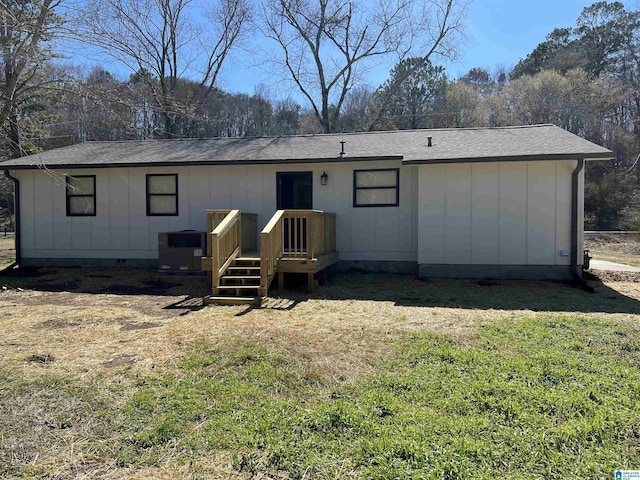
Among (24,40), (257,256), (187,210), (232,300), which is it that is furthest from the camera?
(187,210)

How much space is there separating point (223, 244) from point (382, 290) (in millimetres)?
3004

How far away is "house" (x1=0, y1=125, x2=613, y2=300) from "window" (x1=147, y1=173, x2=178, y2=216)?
0.03m

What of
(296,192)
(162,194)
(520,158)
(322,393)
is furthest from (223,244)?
(520,158)

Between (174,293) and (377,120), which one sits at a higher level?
(377,120)

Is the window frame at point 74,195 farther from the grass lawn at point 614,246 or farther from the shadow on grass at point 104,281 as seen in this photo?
the grass lawn at point 614,246

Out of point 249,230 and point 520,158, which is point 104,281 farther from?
point 520,158

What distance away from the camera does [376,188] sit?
9906mm

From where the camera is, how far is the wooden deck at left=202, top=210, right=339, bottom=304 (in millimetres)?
7359

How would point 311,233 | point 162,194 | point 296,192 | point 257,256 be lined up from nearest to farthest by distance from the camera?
point 311,233, point 257,256, point 162,194, point 296,192

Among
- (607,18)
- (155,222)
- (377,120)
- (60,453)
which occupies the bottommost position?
(60,453)

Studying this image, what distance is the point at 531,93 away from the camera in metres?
25.5

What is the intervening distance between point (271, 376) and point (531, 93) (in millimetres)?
26725

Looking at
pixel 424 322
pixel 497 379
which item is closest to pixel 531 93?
pixel 424 322

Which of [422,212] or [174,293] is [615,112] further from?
[174,293]
